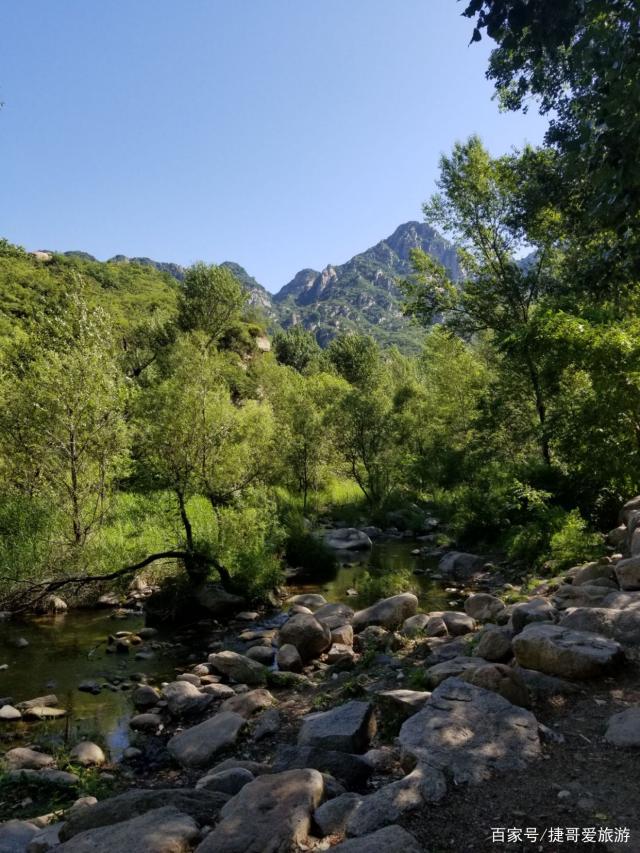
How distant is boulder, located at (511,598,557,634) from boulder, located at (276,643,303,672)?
173 inches

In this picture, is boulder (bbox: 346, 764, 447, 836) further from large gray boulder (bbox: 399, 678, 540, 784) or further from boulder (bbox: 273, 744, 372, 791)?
boulder (bbox: 273, 744, 372, 791)

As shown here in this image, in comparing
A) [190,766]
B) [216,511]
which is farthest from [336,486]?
[190,766]

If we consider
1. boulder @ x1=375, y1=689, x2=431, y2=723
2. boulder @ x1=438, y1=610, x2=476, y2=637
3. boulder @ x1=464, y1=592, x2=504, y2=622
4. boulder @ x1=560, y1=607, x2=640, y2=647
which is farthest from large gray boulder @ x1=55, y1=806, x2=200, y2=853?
boulder @ x1=464, y1=592, x2=504, y2=622

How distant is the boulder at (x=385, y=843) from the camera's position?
3.59 meters

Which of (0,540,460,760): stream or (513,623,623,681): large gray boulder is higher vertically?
(513,623,623,681): large gray boulder

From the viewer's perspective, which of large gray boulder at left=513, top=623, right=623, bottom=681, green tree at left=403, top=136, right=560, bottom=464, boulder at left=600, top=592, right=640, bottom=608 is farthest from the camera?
Answer: green tree at left=403, top=136, right=560, bottom=464

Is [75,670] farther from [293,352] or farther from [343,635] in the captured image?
[293,352]

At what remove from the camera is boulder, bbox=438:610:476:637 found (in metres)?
11.3

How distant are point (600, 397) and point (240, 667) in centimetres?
952

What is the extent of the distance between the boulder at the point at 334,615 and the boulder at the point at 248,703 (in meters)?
3.78

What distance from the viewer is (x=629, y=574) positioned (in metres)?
9.20

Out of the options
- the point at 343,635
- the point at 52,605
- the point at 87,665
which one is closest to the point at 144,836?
the point at 343,635

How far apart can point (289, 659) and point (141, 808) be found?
6.61 m

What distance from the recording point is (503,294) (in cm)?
2348
